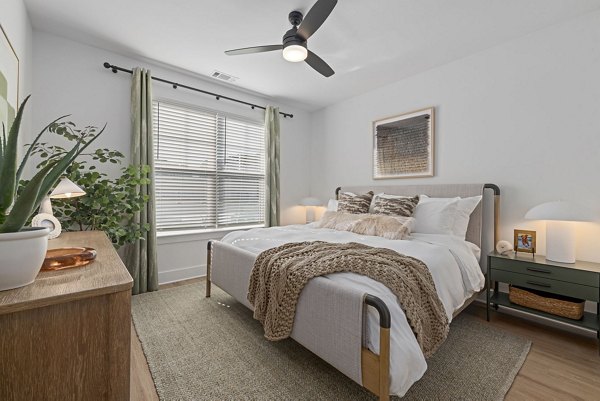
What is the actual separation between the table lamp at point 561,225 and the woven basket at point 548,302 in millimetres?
316

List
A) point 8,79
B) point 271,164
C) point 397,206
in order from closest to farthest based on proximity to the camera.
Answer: point 8,79 < point 397,206 < point 271,164

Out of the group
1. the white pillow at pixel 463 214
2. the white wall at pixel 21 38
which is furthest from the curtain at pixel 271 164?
the white wall at pixel 21 38

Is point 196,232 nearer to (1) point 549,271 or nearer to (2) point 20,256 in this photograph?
(2) point 20,256

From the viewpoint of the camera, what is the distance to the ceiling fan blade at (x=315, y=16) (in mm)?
1840

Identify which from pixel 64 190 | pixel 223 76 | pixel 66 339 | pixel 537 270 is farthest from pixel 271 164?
pixel 66 339

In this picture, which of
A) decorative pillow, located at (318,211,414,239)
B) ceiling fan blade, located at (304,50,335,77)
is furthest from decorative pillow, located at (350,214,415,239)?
ceiling fan blade, located at (304,50,335,77)

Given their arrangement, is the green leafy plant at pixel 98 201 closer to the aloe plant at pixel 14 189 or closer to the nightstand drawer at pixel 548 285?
the aloe plant at pixel 14 189

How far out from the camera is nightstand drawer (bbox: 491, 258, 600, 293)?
195cm

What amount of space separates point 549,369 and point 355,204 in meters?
2.15

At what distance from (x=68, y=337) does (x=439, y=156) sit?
3.52 m

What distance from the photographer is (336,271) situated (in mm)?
1584

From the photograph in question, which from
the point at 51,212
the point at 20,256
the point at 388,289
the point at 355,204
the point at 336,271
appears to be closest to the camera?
the point at 20,256

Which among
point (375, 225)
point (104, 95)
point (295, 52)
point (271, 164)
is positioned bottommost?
point (375, 225)

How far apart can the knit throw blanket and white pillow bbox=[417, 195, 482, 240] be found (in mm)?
1215
